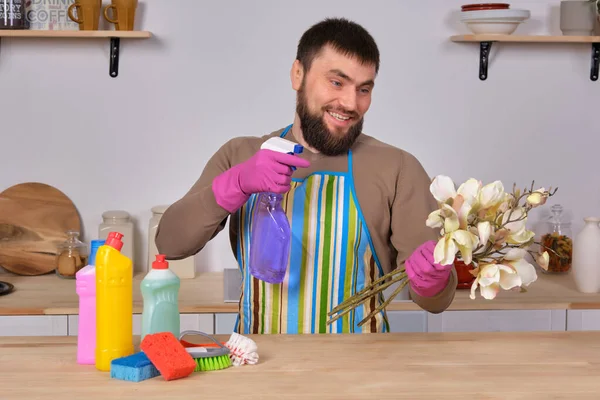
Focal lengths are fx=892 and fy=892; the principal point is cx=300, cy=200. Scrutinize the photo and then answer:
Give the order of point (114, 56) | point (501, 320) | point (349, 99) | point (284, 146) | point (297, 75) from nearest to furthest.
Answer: point (284, 146)
point (349, 99)
point (297, 75)
point (501, 320)
point (114, 56)

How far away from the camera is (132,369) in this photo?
1.45m

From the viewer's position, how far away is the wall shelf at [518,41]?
299 cm

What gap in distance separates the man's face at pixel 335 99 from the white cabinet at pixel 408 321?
0.77 meters

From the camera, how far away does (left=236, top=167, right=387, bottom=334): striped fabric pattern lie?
202cm

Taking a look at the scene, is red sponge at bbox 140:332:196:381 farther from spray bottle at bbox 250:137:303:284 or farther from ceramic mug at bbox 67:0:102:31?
ceramic mug at bbox 67:0:102:31

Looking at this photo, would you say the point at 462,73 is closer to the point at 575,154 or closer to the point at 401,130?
the point at 401,130

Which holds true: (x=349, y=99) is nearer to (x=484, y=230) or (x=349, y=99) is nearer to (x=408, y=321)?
(x=484, y=230)

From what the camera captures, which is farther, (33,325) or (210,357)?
(33,325)

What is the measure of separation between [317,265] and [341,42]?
51 centimetres

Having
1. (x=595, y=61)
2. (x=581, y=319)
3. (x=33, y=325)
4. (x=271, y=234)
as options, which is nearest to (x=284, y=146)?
(x=271, y=234)

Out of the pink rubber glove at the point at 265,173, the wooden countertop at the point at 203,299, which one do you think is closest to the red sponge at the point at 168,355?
the pink rubber glove at the point at 265,173

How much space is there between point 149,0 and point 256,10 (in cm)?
37

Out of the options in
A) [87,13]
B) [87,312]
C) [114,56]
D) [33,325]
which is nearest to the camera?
[87,312]

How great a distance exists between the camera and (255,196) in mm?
2061
